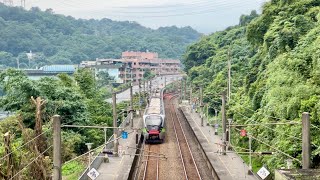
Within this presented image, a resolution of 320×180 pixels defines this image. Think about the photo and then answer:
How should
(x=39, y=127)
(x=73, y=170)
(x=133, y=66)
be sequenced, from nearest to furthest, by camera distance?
1. (x=39, y=127)
2. (x=73, y=170)
3. (x=133, y=66)

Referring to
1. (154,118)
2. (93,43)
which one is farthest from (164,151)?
(93,43)

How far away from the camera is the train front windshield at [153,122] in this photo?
32438mm

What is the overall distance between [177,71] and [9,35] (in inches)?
2014

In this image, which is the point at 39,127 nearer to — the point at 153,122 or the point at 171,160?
the point at 171,160

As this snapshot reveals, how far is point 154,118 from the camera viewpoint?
33.0 metres

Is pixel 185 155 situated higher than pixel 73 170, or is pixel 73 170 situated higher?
pixel 73 170

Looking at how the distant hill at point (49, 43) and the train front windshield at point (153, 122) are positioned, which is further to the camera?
the distant hill at point (49, 43)

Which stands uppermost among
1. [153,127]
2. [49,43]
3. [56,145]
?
[49,43]

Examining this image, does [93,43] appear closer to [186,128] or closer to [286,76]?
[186,128]

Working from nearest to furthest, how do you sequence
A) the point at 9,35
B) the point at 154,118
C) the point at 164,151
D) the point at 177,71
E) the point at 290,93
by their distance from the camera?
the point at 290,93
the point at 164,151
the point at 154,118
the point at 9,35
the point at 177,71

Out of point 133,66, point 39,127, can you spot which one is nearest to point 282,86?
point 39,127

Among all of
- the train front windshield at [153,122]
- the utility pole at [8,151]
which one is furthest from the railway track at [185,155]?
the utility pole at [8,151]

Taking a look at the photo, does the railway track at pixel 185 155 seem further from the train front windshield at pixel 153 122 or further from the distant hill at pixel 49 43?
the distant hill at pixel 49 43

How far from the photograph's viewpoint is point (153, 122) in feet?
107
